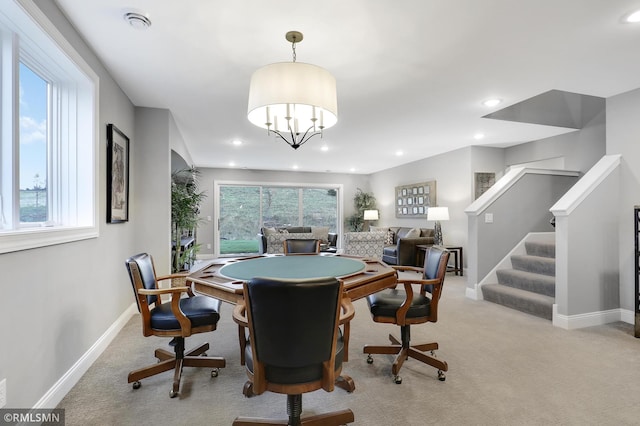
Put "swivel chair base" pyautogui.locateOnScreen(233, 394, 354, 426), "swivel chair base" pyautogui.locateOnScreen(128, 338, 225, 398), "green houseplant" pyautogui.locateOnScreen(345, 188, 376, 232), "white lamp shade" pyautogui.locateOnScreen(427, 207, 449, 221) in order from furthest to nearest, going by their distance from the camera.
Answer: "green houseplant" pyautogui.locateOnScreen(345, 188, 376, 232), "white lamp shade" pyautogui.locateOnScreen(427, 207, 449, 221), "swivel chair base" pyautogui.locateOnScreen(128, 338, 225, 398), "swivel chair base" pyautogui.locateOnScreen(233, 394, 354, 426)

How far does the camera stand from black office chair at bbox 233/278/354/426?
1.24 meters

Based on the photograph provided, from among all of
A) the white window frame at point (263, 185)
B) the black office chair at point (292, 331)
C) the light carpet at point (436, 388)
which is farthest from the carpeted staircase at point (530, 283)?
the white window frame at point (263, 185)

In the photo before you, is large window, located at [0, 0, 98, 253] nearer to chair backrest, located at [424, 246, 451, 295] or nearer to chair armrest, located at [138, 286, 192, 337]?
chair armrest, located at [138, 286, 192, 337]

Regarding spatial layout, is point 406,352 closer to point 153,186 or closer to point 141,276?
point 141,276

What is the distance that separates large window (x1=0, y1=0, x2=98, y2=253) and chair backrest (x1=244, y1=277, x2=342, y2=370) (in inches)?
48.3

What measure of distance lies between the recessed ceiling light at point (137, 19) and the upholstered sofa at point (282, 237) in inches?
172

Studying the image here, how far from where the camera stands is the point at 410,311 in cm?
218

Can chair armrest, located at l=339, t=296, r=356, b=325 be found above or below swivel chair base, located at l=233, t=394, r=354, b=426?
above

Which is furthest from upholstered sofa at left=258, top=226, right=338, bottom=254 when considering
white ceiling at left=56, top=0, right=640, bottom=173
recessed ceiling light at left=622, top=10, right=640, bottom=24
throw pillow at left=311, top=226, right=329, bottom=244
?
recessed ceiling light at left=622, top=10, right=640, bottom=24

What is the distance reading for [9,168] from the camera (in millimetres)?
1650

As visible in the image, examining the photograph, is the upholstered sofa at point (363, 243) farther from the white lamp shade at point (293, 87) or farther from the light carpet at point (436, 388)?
the white lamp shade at point (293, 87)

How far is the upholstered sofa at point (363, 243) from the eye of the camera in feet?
20.1

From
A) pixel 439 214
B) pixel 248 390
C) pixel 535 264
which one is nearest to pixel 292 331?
pixel 248 390

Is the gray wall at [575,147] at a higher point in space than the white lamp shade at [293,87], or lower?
higher
